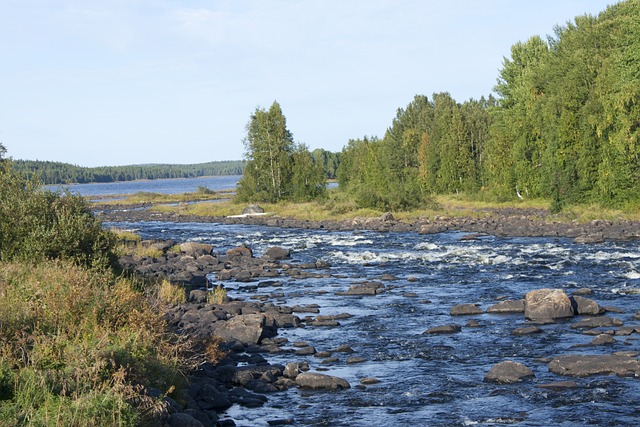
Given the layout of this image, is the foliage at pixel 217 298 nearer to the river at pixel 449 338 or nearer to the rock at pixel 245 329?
the river at pixel 449 338

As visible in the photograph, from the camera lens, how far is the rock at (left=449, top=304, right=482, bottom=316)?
76.0ft

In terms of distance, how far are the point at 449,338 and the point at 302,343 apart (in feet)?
13.9

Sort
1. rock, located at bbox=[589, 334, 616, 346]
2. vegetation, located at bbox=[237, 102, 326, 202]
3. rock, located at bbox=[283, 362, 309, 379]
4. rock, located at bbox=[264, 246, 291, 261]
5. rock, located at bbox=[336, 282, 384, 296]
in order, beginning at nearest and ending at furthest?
1. rock, located at bbox=[283, 362, 309, 379]
2. rock, located at bbox=[589, 334, 616, 346]
3. rock, located at bbox=[336, 282, 384, 296]
4. rock, located at bbox=[264, 246, 291, 261]
5. vegetation, located at bbox=[237, 102, 326, 202]

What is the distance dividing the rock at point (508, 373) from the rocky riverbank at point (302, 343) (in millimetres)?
22

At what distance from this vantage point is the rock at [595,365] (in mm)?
16016

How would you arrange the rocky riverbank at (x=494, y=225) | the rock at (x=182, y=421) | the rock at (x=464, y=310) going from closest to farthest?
the rock at (x=182, y=421) < the rock at (x=464, y=310) < the rocky riverbank at (x=494, y=225)

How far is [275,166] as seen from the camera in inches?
3317

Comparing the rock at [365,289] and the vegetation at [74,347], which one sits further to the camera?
the rock at [365,289]

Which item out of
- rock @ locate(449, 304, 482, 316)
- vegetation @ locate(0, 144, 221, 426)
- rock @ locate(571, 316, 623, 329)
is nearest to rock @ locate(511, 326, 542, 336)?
rock @ locate(571, 316, 623, 329)

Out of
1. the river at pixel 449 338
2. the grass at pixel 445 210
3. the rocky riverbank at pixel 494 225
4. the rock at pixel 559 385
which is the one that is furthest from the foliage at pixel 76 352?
the grass at pixel 445 210

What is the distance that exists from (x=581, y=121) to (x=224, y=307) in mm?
42485

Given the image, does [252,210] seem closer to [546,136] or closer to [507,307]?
[546,136]

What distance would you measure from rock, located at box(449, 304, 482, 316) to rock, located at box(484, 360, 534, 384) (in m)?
6.78

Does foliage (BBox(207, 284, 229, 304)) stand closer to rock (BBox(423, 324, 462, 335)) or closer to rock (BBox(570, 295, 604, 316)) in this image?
rock (BBox(423, 324, 462, 335))
